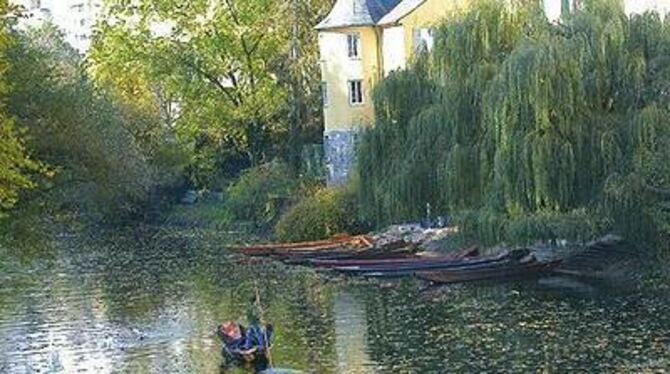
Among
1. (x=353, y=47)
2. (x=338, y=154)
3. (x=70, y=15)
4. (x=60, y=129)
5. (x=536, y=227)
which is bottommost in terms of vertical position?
(x=536, y=227)

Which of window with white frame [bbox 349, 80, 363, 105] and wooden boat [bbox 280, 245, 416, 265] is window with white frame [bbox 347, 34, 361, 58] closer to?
window with white frame [bbox 349, 80, 363, 105]

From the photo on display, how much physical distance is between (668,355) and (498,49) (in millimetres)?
17863

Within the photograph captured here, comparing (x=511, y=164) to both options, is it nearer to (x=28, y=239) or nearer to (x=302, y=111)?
(x=28, y=239)

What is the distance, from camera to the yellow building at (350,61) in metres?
65.0

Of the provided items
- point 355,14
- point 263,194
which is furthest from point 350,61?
point 263,194

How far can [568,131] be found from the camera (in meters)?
40.3

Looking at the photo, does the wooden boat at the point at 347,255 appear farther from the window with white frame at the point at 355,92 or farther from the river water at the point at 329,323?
the window with white frame at the point at 355,92

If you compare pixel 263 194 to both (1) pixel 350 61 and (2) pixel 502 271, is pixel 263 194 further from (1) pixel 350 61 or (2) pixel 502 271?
(2) pixel 502 271

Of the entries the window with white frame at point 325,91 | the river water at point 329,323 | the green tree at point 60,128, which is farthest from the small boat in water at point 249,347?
the window with white frame at point 325,91

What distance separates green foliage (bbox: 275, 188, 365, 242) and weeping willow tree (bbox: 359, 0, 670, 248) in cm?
1204

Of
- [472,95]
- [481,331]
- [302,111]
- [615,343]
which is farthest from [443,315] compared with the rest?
[302,111]

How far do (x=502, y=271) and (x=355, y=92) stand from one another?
2643 cm

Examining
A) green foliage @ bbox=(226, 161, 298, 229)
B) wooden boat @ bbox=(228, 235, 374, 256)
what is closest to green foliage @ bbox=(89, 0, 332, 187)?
green foliage @ bbox=(226, 161, 298, 229)

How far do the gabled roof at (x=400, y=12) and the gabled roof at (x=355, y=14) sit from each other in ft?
1.94
